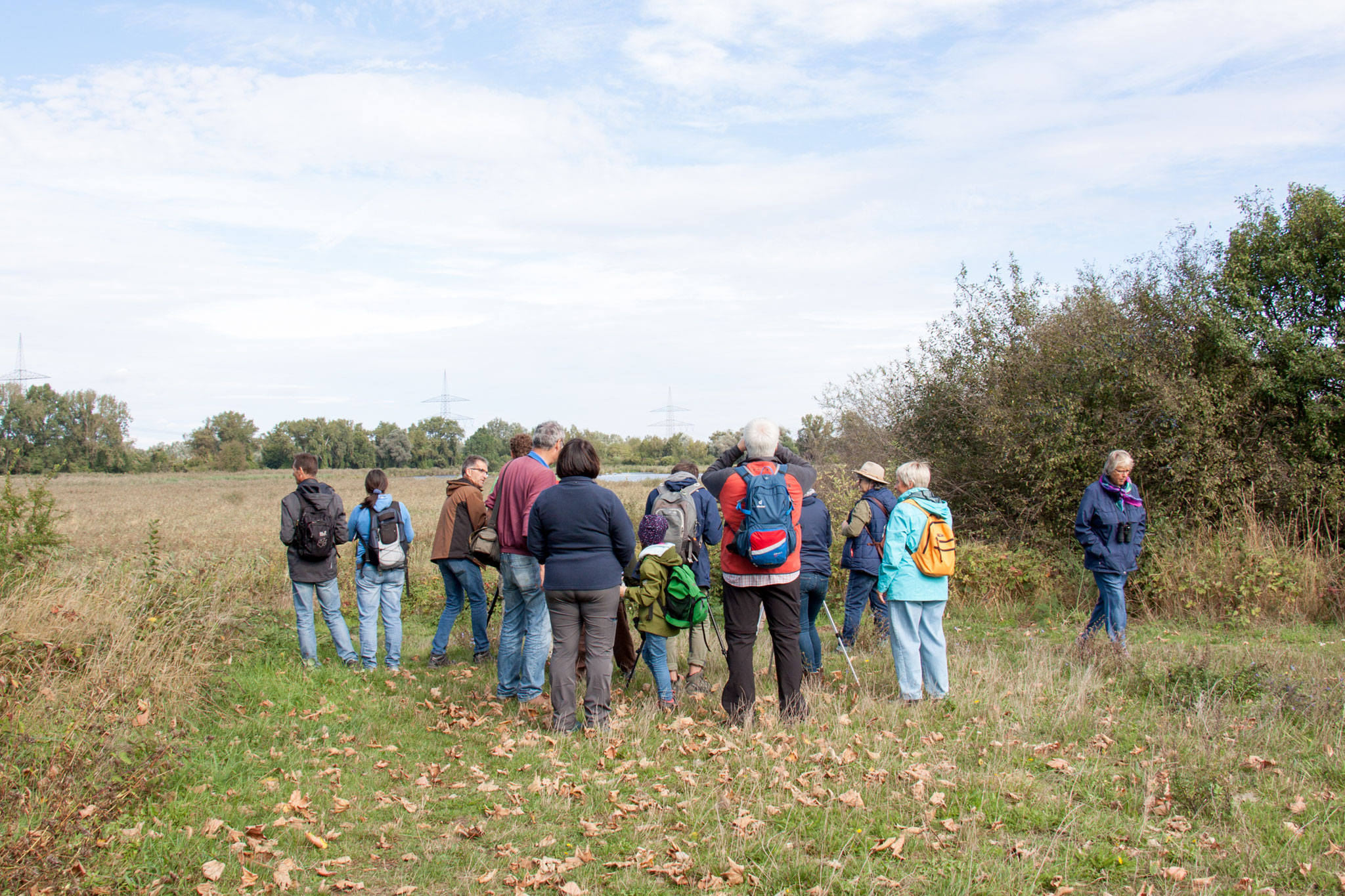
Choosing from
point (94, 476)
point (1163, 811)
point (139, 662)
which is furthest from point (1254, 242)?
point (94, 476)

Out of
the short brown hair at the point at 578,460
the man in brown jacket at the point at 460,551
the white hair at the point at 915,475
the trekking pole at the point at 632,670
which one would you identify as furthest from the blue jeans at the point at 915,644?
the man in brown jacket at the point at 460,551

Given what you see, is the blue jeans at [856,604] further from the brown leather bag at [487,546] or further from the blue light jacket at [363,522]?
the blue light jacket at [363,522]

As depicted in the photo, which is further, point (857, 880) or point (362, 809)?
point (362, 809)

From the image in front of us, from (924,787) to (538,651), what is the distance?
323cm

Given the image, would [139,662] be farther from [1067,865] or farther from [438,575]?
[438,575]

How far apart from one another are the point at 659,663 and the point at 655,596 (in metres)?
0.60

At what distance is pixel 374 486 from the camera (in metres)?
8.16

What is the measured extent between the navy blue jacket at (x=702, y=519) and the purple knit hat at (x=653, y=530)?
0.40 m

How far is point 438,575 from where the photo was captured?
14164 mm

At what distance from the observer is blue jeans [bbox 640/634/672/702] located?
6.71 metres

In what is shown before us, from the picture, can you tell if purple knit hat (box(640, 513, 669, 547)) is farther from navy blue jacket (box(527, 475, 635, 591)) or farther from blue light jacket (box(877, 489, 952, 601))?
blue light jacket (box(877, 489, 952, 601))

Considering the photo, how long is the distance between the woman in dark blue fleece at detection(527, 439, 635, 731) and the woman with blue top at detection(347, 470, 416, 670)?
259 cm

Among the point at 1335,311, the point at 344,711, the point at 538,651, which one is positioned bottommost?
the point at 344,711

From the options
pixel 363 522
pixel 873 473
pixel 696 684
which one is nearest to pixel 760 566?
pixel 696 684
